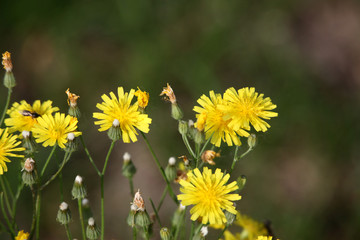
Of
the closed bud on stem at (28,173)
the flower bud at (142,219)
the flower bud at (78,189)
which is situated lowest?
the flower bud at (142,219)

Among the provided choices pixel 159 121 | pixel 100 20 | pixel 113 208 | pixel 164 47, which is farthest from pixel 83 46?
pixel 113 208

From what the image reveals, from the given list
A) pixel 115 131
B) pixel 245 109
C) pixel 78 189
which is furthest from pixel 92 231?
pixel 245 109

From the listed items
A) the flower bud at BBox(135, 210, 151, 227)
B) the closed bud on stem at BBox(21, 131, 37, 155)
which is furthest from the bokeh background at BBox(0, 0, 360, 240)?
the closed bud on stem at BBox(21, 131, 37, 155)

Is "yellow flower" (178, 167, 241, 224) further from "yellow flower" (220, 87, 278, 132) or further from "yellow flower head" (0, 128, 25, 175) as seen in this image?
"yellow flower head" (0, 128, 25, 175)

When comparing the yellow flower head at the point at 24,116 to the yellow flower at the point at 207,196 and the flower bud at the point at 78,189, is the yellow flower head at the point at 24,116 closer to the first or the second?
the flower bud at the point at 78,189

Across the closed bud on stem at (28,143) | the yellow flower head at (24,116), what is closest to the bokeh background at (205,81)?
the yellow flower head at (24,116)

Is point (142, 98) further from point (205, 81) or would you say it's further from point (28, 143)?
point (205, 81)
